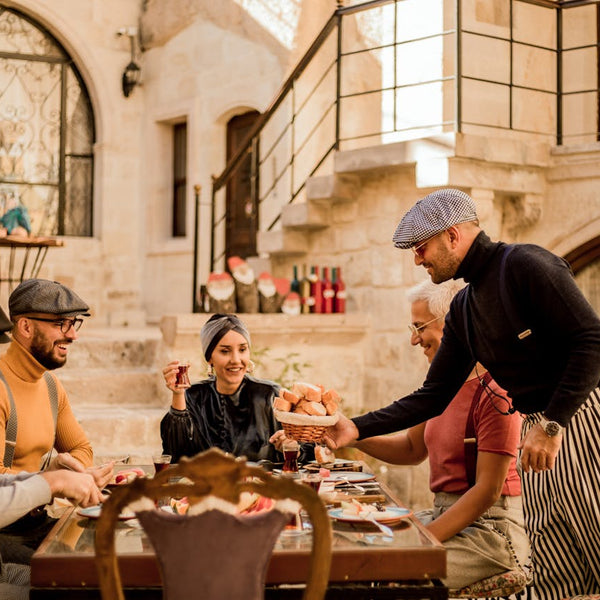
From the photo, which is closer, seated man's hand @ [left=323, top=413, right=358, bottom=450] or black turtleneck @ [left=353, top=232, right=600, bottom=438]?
black turtleneck @ [left=353, top=232, right=600, bottom=438]

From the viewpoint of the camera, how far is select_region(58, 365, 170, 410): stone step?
627cm

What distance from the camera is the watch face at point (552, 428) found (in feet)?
8.70

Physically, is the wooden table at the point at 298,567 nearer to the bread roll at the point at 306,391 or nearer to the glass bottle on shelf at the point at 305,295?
the bread roll at the point at 306,391

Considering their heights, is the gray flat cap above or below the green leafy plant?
above

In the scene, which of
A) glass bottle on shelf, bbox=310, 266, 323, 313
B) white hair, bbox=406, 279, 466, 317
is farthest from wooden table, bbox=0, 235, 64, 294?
white hair, bbox=406, 279, 466, 317

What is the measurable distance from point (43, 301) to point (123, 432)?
8.53 ft

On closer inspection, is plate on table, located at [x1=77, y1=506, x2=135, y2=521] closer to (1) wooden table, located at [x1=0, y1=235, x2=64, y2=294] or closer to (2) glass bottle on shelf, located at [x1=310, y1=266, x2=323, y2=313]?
(2) glass bottle on shelf, located at [x1=310, y1=266, x2=323, y2=313]

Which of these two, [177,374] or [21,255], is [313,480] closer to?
[177,374]

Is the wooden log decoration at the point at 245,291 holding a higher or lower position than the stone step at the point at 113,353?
higher

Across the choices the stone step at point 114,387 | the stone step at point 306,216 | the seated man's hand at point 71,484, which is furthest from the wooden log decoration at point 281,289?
the seated man's hand at point 71,484

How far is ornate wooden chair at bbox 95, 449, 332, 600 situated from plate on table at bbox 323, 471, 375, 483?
1.21 m

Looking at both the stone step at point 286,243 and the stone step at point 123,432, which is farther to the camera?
the stone step at point 286,243

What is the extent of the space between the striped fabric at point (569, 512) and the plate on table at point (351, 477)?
541mm

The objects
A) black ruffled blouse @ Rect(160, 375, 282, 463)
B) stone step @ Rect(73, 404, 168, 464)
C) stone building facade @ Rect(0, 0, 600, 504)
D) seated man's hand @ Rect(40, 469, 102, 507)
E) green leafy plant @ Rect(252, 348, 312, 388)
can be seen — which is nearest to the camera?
seated man's hand @ Rect(40, 469, 102, 507)
